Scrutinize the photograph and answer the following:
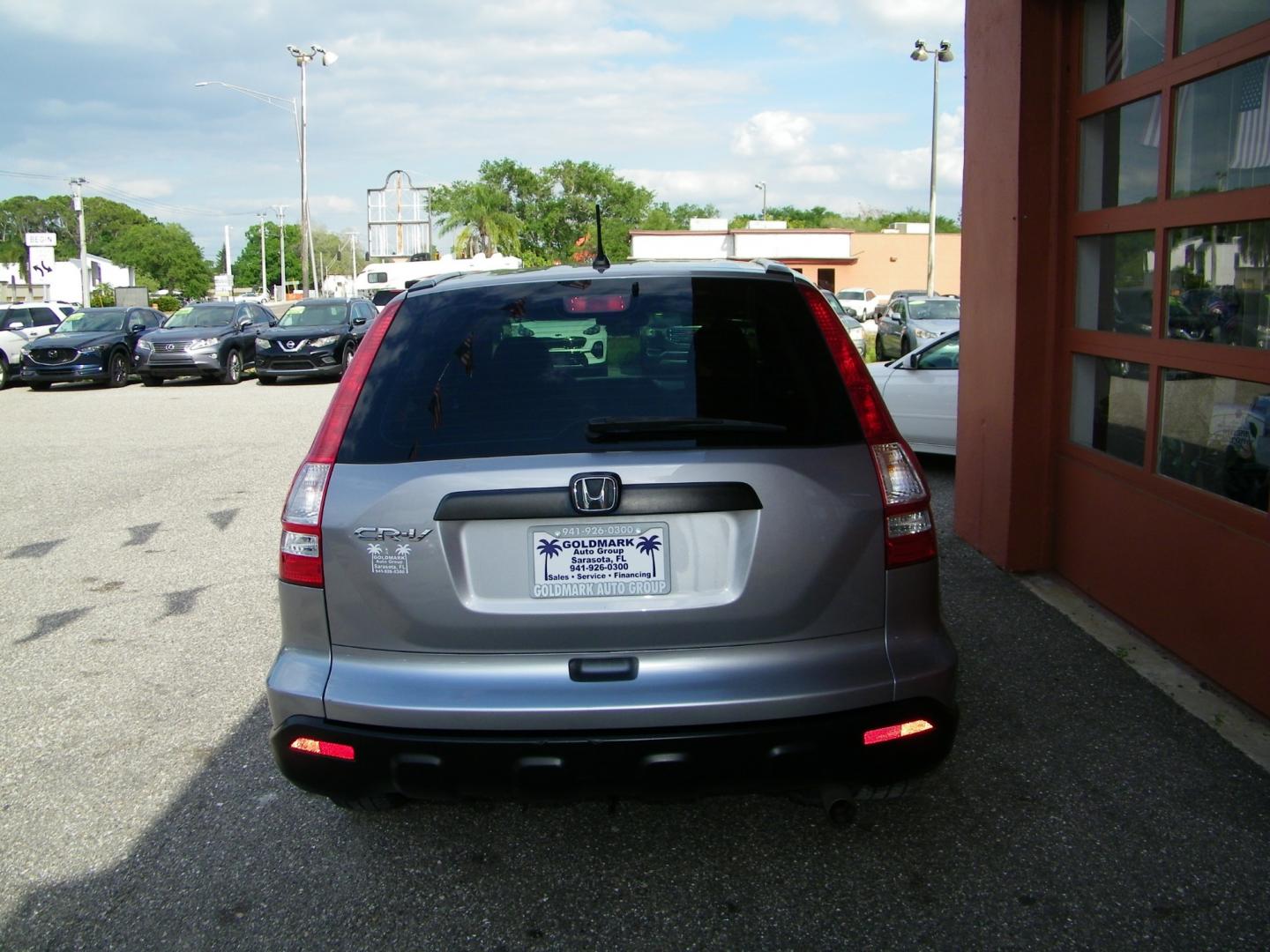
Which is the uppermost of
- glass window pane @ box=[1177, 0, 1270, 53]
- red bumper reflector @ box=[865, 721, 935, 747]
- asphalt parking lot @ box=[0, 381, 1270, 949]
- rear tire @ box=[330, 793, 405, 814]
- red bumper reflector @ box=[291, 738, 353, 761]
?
glass window pane @ box=[1177, 0, 1270, 53]

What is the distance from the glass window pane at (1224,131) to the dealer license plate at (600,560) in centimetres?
292

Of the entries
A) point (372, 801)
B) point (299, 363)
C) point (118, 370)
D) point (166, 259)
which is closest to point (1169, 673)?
point (372, 801)

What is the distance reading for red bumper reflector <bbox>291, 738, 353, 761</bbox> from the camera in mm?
2785

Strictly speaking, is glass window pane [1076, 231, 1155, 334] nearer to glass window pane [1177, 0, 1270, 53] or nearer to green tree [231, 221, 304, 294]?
glass window pane [1177, 0, 1270, 53]

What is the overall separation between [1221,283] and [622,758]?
3231 mm

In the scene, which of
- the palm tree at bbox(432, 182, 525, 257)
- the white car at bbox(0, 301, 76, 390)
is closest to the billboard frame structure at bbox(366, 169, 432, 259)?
the palm tree at bbox(432, 182, 525, 257)

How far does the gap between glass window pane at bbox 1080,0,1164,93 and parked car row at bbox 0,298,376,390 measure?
62.4ft

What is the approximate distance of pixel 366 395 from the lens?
2.97m

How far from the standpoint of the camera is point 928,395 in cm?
954

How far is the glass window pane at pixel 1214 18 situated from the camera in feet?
13.5

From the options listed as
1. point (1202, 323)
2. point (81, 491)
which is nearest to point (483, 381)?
point (1202, 323)

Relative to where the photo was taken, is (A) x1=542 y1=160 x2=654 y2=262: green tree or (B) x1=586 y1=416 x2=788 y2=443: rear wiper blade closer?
(B) x1=586 y1=416 x2=788 y2=443: rear wiper blade

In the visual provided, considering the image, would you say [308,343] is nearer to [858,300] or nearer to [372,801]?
[372,801]

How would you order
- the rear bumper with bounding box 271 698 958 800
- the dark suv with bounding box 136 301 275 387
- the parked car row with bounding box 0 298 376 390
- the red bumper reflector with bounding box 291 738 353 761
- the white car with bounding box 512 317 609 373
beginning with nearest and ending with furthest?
1. the rear bumper with bounding box 271 698 958 800
2. the red bumper reflector with bounding box 291 738 353 761
3. the white car with bounding box 512 317 609 373
4. the parked car row with bounding box 0 298 376 390
5. the dark suv with bounding box 136 301 275 387
